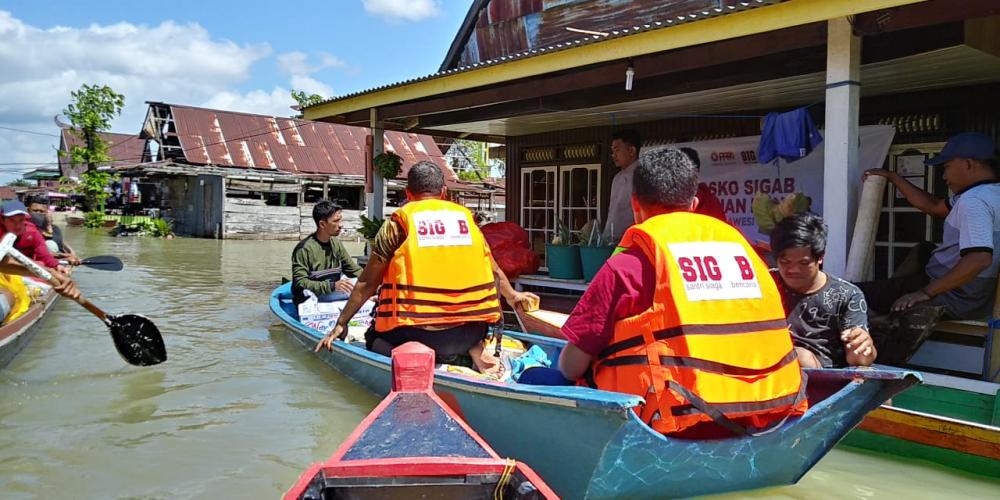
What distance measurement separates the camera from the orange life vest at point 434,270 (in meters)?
4.42

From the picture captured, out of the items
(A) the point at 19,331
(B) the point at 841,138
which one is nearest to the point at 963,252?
(B) the point at 841,138

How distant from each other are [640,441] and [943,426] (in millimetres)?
2296

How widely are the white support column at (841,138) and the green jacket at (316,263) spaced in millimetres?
4403

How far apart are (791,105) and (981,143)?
4.07m

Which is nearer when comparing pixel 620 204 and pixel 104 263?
pixel 104 263

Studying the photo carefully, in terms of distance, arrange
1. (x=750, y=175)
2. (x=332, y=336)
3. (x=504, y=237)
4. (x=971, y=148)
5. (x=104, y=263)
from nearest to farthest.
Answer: (x=971, y=148) → (x=332, y=336) → (x=104, y=263) → (x=750, y=175) → (x=504, y=237)

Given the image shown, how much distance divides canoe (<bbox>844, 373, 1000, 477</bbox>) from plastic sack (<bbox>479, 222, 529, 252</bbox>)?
5.17 meters

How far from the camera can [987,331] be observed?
4.70m

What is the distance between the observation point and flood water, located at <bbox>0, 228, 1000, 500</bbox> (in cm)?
429

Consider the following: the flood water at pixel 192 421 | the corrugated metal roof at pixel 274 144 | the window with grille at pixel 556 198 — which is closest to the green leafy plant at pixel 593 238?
the window with grille at pixel 556 198

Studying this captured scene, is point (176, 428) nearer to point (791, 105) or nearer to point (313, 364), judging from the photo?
point (313, 364)

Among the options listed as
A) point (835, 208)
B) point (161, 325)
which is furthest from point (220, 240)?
point (835, 208)

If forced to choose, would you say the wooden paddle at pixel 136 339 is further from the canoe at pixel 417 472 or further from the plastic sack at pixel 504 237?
the canoe at pixel 417 472

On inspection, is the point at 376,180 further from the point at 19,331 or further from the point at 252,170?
the point at 252,170
